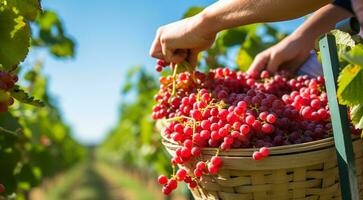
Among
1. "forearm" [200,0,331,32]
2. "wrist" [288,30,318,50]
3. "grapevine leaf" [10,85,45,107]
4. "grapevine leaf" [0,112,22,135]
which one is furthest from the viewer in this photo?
"grapevine leaf" [0,112,22,135]

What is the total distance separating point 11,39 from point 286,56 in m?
1.29

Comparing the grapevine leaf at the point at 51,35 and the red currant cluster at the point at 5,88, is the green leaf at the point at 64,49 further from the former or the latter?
the red currant cluster at the point at 5,88

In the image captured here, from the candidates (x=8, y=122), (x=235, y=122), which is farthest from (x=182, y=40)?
(x=8, y=122)

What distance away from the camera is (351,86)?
1.36 meters

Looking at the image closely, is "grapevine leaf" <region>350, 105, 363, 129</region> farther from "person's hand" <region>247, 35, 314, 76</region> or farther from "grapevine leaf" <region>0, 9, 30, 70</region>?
"grapevine leaf" <region>0, 9, 30, 70</region>

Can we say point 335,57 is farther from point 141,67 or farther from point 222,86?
point 141,67

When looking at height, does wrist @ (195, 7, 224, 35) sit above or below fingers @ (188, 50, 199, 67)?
above

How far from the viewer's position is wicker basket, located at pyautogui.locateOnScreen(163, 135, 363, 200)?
1.48m

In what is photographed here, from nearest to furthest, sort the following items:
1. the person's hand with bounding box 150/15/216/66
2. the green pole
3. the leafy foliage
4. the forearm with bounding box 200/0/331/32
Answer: the leafy foliage → the green pole → the forearm with bounding box 200/0/331/32 → the person's hand with bounding box 150/15/216/66

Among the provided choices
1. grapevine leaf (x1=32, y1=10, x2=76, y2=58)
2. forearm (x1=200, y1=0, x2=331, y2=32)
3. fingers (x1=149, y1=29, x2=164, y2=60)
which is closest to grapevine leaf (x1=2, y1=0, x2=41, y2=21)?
fingers (x1=149, y1=29, x2=164, y2=60)

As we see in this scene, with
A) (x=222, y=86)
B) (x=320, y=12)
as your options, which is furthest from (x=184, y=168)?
(x=320, y=12)

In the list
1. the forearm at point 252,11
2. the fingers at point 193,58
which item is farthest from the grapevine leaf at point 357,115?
the fingers at point 193,58

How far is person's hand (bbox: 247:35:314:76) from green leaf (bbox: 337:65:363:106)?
92 centimetres

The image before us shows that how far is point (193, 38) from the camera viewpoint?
186 cm
